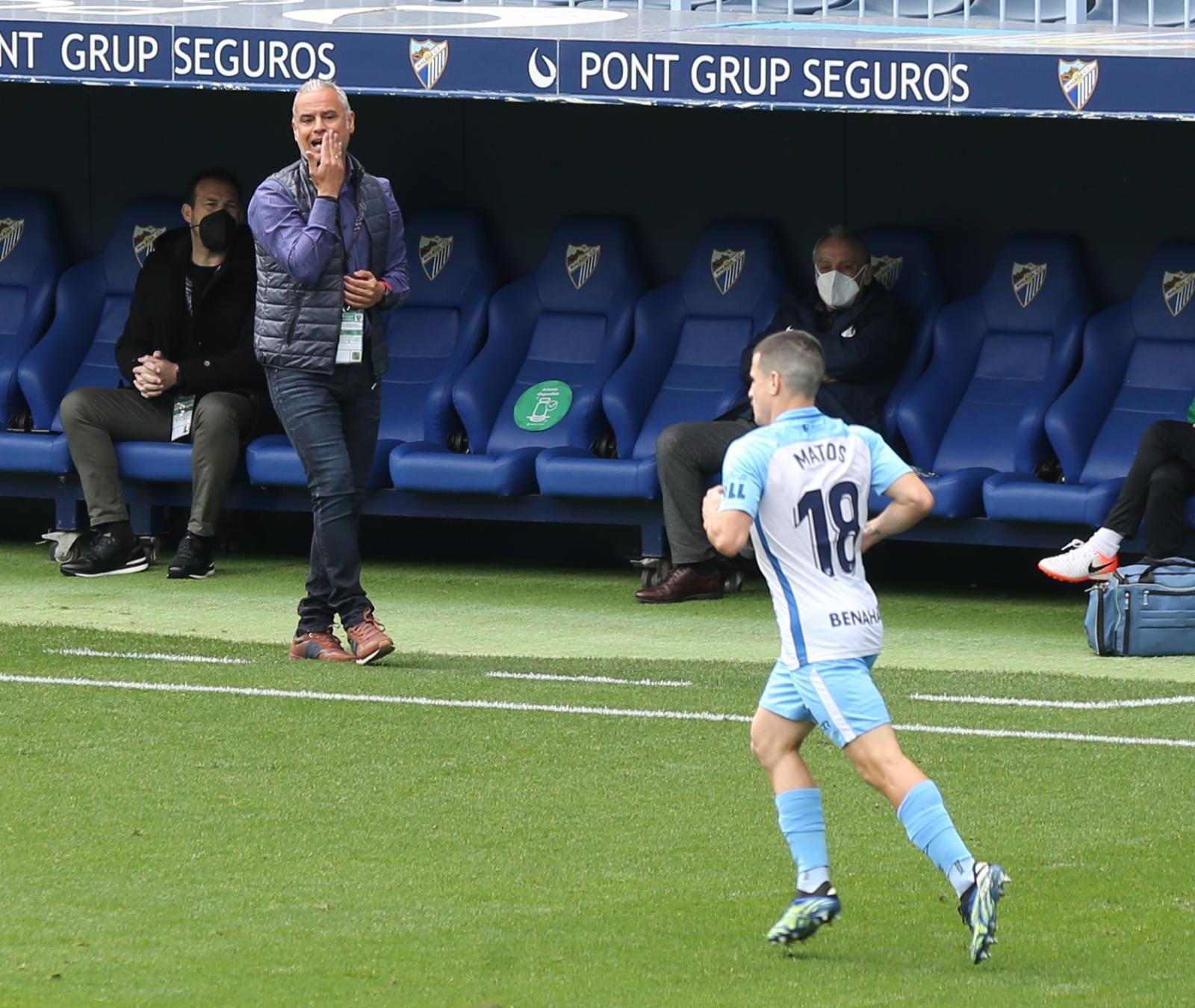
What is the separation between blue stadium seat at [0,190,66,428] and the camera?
12.8m

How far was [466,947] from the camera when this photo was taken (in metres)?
5.03

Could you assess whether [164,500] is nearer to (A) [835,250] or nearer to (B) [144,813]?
(A) [835,250]

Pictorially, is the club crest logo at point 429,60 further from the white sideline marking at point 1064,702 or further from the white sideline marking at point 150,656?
the white sideline marking at point 1064,702

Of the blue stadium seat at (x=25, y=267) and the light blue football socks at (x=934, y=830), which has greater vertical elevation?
the blue stadium seat at (x=25, y=267)

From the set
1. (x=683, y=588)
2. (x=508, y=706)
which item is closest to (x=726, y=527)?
(x=508, y=706)

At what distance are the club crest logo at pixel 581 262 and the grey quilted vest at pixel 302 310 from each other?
12.6 ft

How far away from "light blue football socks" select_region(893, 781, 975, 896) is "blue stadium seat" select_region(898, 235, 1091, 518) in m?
5.85

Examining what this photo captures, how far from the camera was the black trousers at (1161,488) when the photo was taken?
9.80 m

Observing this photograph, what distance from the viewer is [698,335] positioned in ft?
38.8

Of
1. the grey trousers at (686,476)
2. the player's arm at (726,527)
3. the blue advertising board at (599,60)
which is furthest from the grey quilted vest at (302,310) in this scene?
the player's arm at (726,527)

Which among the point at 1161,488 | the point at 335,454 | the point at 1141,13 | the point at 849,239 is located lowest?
the point at 1161,488

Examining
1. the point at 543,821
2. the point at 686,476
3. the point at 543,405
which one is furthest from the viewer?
the point at 543,405

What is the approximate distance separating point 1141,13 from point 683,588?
3.53m

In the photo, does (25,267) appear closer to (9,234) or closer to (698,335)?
(9,234)
